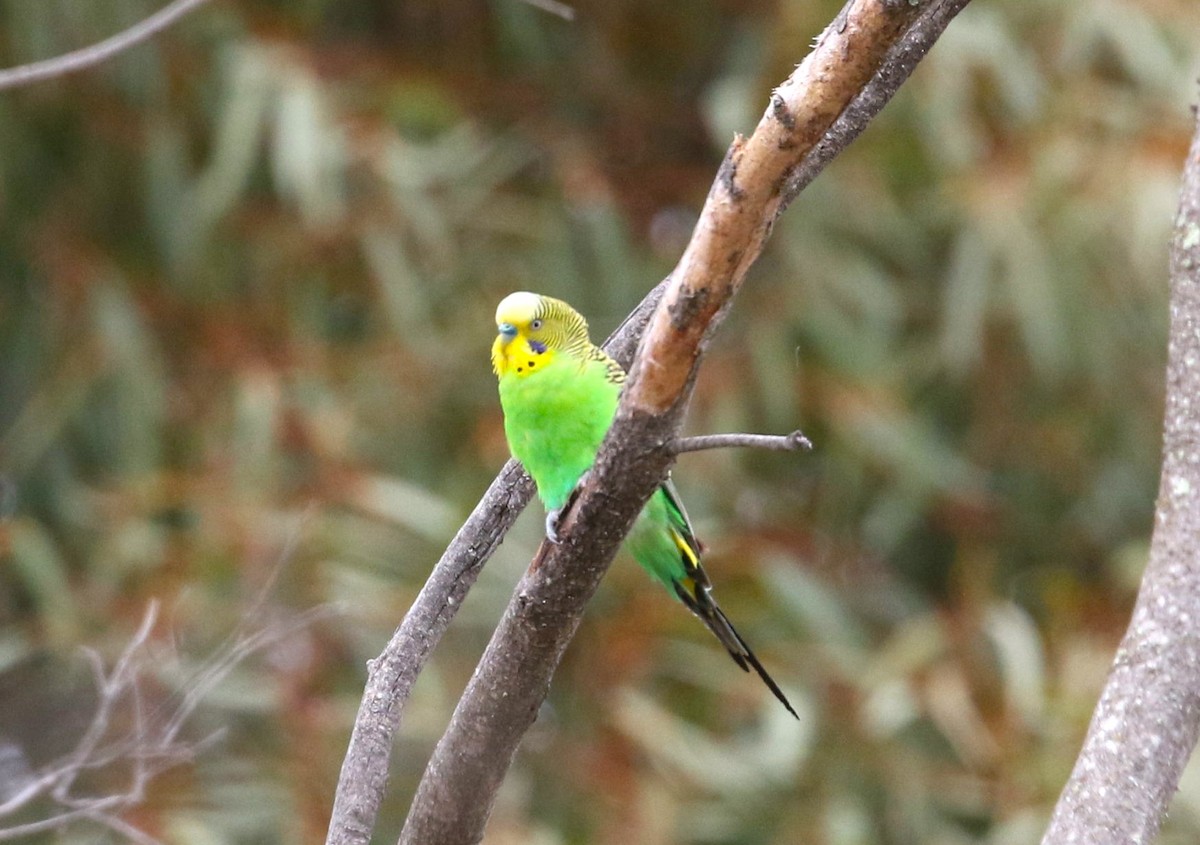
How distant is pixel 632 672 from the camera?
3.91 m

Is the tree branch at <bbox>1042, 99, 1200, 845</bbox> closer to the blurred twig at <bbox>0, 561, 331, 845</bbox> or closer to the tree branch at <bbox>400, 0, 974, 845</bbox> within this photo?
the tree branch at <bbox>400, 0, 974, 845</bbox>

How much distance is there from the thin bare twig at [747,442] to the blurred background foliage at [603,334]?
7.80ft

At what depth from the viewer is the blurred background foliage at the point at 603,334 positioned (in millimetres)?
3775

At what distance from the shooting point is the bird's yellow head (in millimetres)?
2082

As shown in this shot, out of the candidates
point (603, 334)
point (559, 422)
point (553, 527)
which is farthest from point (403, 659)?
point (603, 334)

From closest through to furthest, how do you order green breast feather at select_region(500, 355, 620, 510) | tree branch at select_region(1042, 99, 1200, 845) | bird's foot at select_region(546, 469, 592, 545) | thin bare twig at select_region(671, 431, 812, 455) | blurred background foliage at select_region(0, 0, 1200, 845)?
thin bare twig at select_region(671, 431, 812, 455)
bird's foot at select_region(546, 469, 592, 545)
tree branch at select_region(1042, 99, 1200, 845)
green breast feather at select_region(500, 355, 620, 510)
blurred background foliage at select_region(0, 0, 1200, 845)

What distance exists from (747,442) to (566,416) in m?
0.75

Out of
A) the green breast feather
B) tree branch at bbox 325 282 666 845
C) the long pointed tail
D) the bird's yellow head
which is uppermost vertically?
the bird's yellow head

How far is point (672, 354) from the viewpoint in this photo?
1355 mm

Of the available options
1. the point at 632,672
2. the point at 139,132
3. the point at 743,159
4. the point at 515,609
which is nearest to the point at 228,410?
the point at 139,132

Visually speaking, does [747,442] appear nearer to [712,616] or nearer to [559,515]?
[559,515]

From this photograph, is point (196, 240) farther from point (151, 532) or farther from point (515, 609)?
point (515, 609)

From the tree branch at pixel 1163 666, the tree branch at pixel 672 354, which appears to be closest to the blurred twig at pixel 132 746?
the tree branch at pixel 672 354

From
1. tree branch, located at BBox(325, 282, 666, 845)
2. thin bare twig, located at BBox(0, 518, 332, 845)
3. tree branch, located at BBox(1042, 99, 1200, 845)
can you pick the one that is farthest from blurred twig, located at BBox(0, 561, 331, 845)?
tree branch, located at BBox(1042, 99, 1200, 845)
